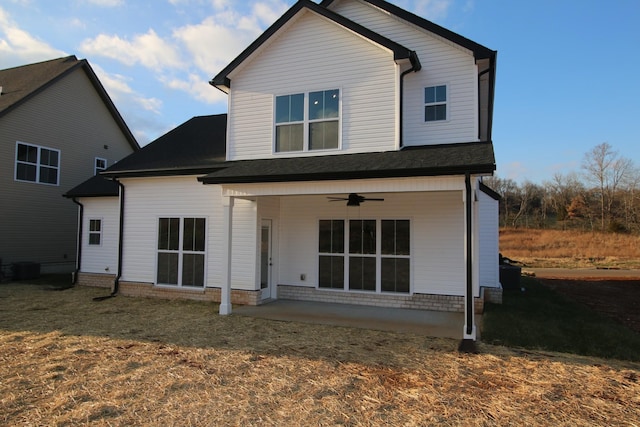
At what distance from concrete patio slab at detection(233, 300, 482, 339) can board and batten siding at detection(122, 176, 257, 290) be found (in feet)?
3.76

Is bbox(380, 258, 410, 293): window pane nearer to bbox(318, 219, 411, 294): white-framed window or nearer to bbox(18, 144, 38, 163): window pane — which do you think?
bbox(318, 219, 411, 294): white-framed window

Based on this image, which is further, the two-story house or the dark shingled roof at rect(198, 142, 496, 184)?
the two-story house

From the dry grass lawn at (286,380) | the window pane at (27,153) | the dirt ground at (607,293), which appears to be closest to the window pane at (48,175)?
the window pane at (27,153)

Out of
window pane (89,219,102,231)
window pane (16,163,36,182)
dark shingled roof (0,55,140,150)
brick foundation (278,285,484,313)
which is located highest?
dark shingled roof (0,55,140,150)

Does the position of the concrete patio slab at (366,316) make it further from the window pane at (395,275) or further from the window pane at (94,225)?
the window pane at (94,225)

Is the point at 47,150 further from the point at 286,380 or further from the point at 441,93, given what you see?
the point at 286,380

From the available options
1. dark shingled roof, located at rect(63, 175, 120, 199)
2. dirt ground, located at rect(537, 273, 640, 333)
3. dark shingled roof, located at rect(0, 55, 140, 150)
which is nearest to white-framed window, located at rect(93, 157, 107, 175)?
dark shingled roof, located at rect(0, 55, 140, 150)

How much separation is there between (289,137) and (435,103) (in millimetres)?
3884

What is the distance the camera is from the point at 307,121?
1073cm

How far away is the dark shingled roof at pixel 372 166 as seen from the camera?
300 inches

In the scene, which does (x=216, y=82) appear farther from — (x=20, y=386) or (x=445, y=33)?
(x=20, y=386)

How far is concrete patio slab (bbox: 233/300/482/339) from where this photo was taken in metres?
8.33

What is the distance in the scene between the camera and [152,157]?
1265cm

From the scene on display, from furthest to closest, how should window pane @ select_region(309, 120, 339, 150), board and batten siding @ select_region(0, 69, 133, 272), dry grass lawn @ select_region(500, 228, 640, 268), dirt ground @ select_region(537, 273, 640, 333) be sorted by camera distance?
dry grass lawn @ select_region(500, 228, 640, 268), board and batten siding @ select_region(0, 69, 133, 272), window pane @ select_region(309, 120, 339, 150), dirt ground @ select_region(537, 273, 640, 333)
